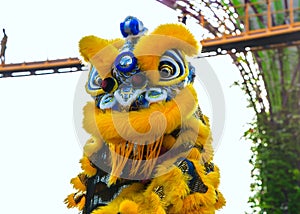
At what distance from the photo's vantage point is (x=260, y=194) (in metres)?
7.73

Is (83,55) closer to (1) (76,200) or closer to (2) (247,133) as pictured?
(1) (76,200)

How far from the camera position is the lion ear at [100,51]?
105 inches

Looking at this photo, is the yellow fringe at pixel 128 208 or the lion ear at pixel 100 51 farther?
the lion ear at pixel 100 51

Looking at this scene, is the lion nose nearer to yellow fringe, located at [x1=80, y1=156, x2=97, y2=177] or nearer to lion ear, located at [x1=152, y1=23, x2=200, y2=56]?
lion ear, located at [x1=152, y1=23, x2=200, y2=56]

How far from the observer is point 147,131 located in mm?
2500

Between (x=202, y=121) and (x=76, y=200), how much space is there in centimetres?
59

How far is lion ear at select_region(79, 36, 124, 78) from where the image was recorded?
2674 mm

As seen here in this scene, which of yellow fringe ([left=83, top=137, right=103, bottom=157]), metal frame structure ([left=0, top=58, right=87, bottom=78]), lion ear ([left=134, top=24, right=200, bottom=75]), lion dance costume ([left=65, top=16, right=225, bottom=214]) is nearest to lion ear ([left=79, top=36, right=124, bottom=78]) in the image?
lion dance costume ([left=65, top=16, right=225, bottom=214])

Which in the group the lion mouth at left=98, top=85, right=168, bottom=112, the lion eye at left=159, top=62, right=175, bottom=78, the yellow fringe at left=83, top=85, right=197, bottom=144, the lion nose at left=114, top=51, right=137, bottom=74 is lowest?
the yellow fringe at left=83, top=85, right=197, bottom=144

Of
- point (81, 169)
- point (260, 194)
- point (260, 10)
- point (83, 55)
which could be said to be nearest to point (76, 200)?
point (81, 169)

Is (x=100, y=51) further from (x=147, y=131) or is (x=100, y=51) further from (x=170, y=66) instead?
(x=147, y=131)

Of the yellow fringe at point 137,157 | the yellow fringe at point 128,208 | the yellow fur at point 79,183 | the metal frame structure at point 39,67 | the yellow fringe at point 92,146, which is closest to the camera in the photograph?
the yellow fringe at point 128,208

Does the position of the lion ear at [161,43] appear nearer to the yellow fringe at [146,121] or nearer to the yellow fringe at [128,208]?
the yellow fringe at [146,121]

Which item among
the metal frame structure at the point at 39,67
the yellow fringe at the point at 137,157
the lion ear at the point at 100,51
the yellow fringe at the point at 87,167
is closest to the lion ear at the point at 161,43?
the lion ear at the point at 100,51
